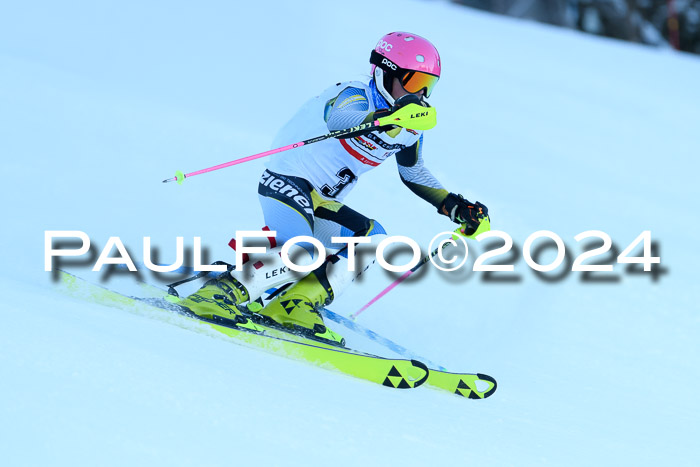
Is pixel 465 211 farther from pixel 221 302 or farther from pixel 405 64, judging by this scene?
pixel 221 302

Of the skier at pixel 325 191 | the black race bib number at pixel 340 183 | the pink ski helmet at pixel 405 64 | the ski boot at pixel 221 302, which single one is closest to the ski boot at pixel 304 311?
the skier at pixel 325 191

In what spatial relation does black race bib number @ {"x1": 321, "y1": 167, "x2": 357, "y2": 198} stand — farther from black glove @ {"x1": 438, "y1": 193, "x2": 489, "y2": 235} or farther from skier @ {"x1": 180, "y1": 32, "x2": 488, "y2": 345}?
black glove @ {"x1": 438, "y1": 193, "x2": 489, "y2": 235}

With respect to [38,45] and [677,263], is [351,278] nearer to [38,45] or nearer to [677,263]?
[677,263]

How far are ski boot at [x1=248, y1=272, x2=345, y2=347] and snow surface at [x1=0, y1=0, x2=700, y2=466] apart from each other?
1.40 ft

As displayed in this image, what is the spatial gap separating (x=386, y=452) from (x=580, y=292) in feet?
11.0

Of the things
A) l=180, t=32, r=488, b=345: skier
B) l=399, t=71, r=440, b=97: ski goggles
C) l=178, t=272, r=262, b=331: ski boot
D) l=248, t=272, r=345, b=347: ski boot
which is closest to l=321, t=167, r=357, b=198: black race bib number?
l=180, t=32, r=488, b=345: skier

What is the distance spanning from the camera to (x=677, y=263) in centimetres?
695

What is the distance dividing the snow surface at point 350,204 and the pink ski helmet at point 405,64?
133 centimetres

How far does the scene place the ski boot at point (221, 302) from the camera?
3.93 meters

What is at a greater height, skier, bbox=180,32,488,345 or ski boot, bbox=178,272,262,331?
skier, bbox=180,32,488,345

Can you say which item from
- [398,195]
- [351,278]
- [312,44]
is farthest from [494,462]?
[312,44]

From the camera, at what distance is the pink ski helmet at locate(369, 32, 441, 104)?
3932 mm

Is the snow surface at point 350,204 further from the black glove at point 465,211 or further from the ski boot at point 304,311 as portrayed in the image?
the black glove at point 465,211

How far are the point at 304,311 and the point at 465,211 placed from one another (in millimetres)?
933
